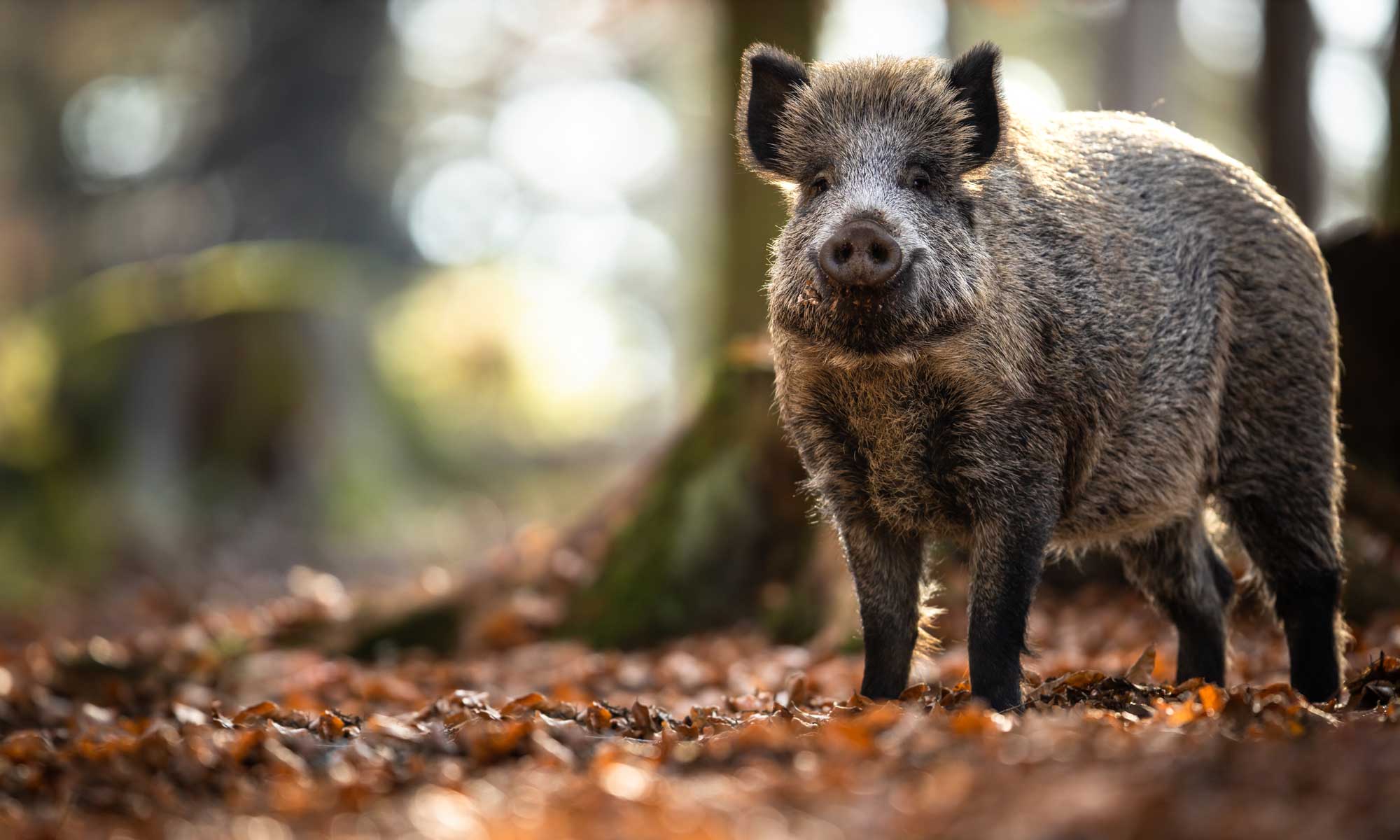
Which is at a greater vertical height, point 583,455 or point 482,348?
point 482,348

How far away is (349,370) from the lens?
13.7m

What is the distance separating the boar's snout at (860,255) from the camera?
3.93 m

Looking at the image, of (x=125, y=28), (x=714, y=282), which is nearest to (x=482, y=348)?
(x=714, y=282)

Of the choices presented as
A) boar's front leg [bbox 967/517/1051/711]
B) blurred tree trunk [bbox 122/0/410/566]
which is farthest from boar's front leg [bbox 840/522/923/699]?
blurred tree trunk [bbox 122/0/410/566]

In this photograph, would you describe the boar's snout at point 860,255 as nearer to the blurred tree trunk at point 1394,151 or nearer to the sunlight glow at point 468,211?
the blurred tree trunk at point 1394,151

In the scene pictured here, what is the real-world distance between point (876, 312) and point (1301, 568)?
7.52 ft

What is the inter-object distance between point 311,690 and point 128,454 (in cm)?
704

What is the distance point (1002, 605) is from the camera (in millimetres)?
4234

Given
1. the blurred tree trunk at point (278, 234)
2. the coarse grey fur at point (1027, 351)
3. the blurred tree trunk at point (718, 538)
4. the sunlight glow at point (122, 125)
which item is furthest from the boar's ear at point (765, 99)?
the sunlight glow at point (122, 125)

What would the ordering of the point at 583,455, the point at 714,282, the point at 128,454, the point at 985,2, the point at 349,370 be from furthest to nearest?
the point at 583,455, the point at 985,2, the point at 349,370, the point at 128,454, the point at 714,282

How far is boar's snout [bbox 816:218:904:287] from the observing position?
12.9 feet

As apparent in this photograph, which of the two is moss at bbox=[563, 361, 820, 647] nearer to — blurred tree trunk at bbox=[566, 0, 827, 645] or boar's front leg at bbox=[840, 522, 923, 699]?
blurred tree trunk at bbox=[566, 0, 827, 645]

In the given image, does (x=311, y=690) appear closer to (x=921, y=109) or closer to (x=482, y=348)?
(x=921, y=109)

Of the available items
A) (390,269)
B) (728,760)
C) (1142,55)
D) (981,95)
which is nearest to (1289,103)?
(981,95)
